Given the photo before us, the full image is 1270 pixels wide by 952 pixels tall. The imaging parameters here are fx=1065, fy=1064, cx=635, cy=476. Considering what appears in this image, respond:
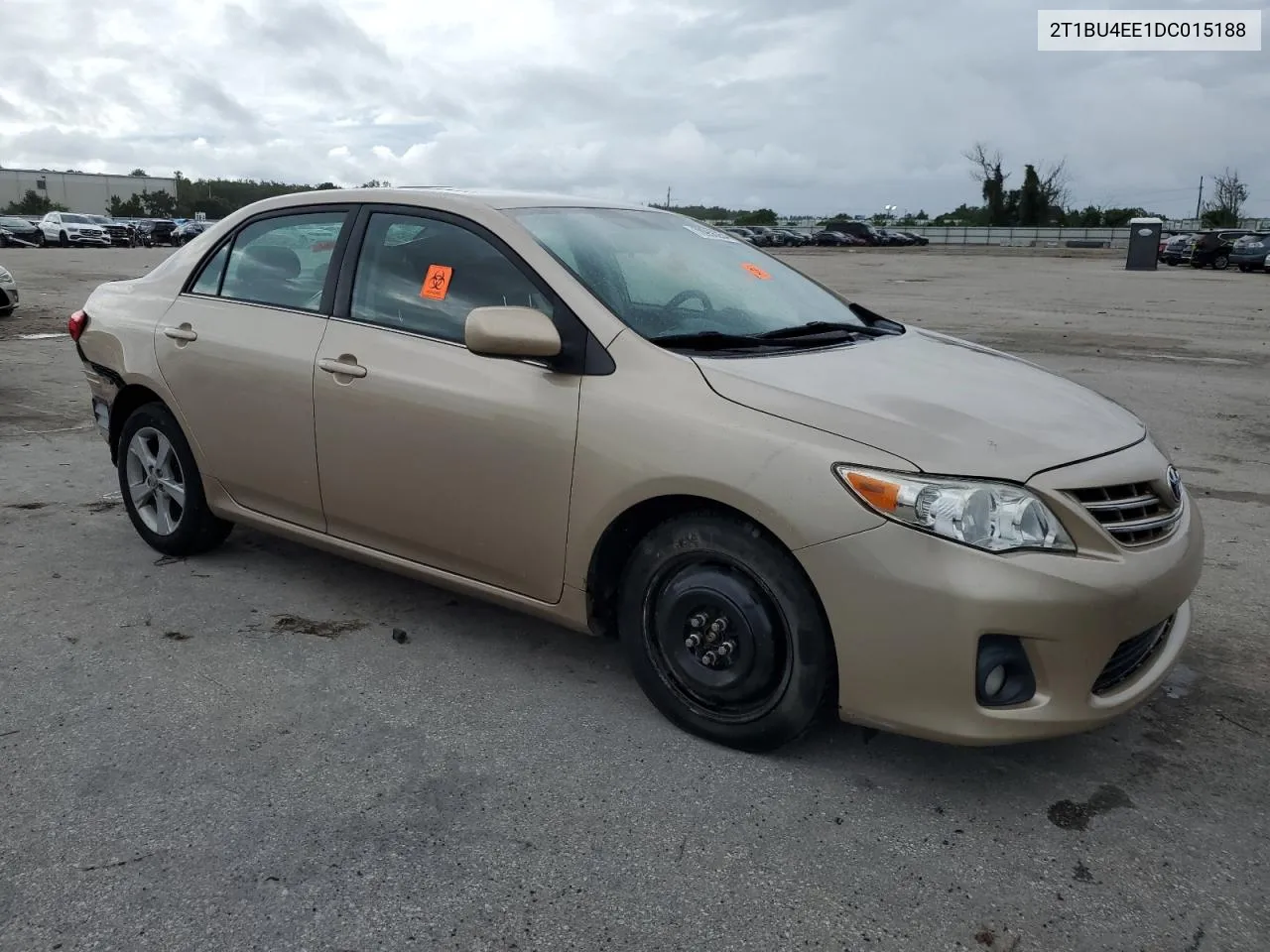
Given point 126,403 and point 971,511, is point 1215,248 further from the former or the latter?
point 971,511

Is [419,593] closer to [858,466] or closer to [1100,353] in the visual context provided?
[858,466]

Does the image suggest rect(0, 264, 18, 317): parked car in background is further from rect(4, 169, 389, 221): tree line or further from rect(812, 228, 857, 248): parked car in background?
rect(4, 169, 389, 221): tree line

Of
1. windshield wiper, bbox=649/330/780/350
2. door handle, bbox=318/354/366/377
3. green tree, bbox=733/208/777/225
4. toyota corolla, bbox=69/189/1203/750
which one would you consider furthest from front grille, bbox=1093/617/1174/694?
green tree, bbox=733/208/777/225

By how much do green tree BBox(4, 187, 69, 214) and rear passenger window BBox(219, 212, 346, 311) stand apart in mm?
106302

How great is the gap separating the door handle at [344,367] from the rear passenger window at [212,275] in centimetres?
93

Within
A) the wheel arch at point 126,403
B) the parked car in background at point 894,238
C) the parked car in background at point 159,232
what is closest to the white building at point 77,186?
the parked car in background at point 159,232

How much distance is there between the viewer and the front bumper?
2.57m

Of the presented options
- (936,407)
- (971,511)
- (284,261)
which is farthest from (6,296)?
(971,511)

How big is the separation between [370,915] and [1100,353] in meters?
11.6

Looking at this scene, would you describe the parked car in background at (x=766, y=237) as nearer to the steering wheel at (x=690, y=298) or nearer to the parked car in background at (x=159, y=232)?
the parked car in background at (x=159, y=232)

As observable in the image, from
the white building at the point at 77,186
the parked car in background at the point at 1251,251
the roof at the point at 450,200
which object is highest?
the white building at the point at 77,186

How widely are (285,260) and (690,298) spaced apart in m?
1.69

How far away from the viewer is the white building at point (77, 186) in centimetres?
10250

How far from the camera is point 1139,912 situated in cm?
239
